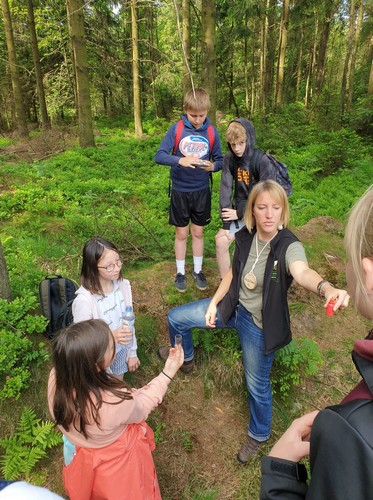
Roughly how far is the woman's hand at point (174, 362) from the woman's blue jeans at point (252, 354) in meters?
0.58

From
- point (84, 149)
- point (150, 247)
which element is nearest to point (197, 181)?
point (150, 247)

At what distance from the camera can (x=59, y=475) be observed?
2.99m

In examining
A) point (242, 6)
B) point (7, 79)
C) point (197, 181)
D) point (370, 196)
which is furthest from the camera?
point (7, 79)

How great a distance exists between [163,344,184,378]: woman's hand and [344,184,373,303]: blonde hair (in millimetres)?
1641

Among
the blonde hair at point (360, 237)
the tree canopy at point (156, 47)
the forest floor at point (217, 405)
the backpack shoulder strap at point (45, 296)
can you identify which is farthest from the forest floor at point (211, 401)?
the tree canopy at point (156, 47)

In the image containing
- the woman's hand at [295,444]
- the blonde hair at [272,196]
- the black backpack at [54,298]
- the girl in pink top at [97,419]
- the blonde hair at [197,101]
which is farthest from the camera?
the blonde hair at [197,101]

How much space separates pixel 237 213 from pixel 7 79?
78.4ft

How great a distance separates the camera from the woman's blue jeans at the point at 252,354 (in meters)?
2.80

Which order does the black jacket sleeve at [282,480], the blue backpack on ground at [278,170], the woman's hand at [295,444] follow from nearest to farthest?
1. the black jacket sleeve at [282,480]
2. the woman's hand at [295,444]
3. the blue backpack on ground at [278,170]

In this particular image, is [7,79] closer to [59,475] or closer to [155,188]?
[155,188]

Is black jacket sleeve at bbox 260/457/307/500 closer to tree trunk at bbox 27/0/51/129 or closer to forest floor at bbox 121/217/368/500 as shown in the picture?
forest floor at bbox 121/217/368/500

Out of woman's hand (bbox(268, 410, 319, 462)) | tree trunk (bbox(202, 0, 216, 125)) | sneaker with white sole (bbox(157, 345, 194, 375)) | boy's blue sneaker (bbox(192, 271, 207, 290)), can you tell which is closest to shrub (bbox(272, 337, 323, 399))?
sneaker with white sole (bbox(157, 345, 194, 375))

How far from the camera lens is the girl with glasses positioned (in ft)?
9.27

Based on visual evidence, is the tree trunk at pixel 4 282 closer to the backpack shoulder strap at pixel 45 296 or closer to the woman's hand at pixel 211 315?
the backpack shoulder strap at pixel 45 296
